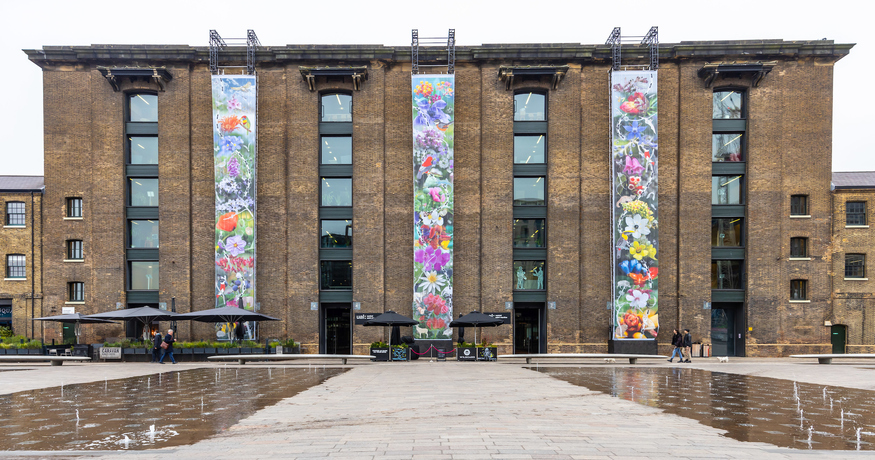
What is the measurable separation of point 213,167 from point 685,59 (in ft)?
100.0

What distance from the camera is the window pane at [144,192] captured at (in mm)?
32969

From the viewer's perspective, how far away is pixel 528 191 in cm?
3272

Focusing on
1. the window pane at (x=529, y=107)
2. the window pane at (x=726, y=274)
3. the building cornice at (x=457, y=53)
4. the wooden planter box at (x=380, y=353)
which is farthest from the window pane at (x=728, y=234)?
the wooden planter box at (x=380, y=353)

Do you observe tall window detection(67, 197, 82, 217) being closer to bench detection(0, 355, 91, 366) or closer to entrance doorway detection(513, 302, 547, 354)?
bench detection(0, 355, 91, 366)

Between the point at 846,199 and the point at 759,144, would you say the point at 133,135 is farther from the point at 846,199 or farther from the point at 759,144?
the point at 846,199

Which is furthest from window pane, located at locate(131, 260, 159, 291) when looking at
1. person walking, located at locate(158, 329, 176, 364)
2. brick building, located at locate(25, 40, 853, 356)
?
person walking, located at locate(158, 329, 176, 364)

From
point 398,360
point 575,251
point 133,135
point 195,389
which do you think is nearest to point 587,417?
point 195,389

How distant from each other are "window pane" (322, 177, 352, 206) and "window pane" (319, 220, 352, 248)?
4.45 feet

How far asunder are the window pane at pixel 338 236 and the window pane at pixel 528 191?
10676mm

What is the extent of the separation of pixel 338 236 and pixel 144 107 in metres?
15.3

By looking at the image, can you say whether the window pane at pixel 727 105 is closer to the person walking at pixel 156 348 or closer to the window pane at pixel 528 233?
the window pane at pixel 528 233

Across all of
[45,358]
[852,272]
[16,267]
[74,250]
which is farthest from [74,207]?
[852,272]

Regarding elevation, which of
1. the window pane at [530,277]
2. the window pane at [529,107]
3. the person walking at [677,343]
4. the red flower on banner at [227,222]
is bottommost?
the person walking at [677,343]

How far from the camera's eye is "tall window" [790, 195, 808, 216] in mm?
31750
